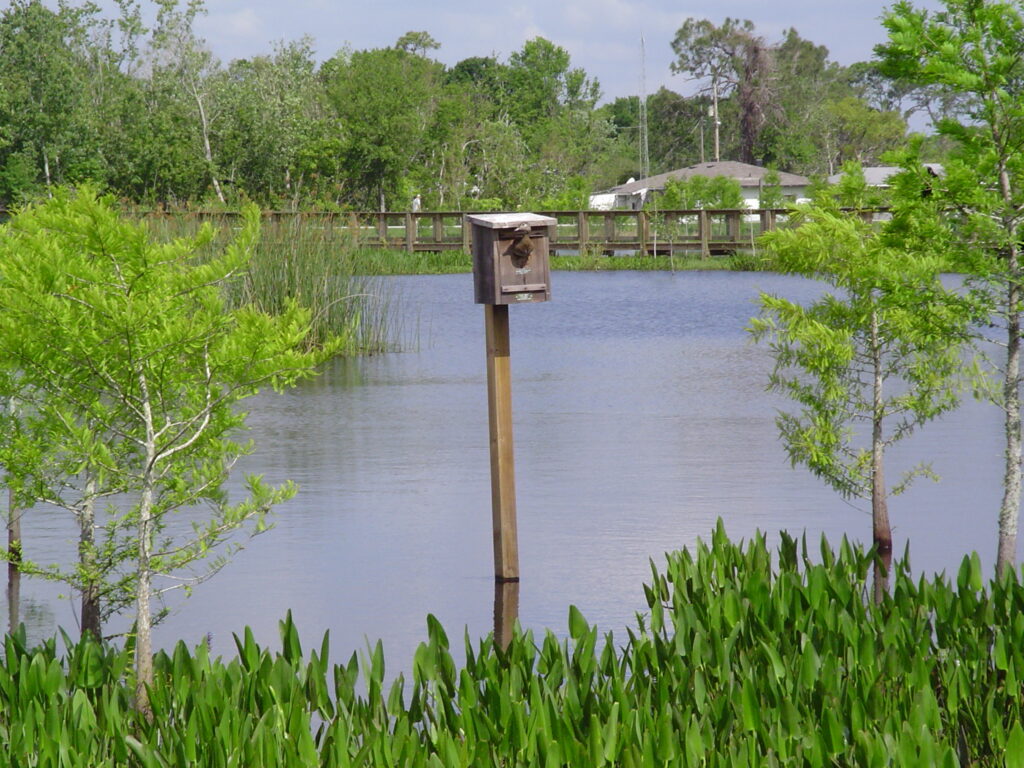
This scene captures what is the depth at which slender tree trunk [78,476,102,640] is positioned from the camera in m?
5.58

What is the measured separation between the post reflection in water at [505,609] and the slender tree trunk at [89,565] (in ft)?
5.56

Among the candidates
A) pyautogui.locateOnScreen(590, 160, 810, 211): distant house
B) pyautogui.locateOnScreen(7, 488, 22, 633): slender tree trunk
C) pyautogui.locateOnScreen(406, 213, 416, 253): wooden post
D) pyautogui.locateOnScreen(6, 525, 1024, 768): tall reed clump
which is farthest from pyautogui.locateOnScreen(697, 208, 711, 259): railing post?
pyautogui.locateOnScreen(6, 525, 1024, 768): tall reed clump

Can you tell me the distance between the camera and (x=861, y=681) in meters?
4.25

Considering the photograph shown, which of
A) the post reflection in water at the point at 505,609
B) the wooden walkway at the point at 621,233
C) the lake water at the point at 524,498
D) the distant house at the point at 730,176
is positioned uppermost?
the distant house at the point at 730,176

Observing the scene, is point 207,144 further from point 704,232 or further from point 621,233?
point 704,232

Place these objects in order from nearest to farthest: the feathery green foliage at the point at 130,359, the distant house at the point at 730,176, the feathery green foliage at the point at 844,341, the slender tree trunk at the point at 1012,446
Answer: the feathery green foliage at the point at 130,359, the slender tree trunk at the point at 1012,446, the feathery green foliage at the point at 844,341, the distant house at the point at 730,176

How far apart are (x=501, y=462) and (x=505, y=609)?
2.54 feet

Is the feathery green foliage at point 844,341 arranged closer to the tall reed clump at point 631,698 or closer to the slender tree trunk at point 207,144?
the tall reed clump at point 631,698

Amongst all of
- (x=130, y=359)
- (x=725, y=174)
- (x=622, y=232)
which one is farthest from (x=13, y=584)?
(x=725, y=174)

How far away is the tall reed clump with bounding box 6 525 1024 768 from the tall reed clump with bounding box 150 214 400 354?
12.0 m

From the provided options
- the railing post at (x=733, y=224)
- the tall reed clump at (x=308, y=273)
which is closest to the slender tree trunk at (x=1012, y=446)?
the tall reed clump at (x=308, y=273)

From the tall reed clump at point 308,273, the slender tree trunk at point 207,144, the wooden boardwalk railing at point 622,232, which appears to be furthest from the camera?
the slender tree trunk at point 207,144

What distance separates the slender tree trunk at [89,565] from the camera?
5.58 meters

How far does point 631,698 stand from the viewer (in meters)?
4.22
